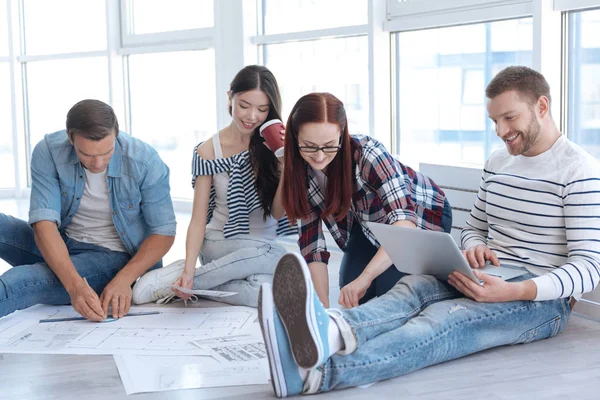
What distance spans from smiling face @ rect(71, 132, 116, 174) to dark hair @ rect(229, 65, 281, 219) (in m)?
0.43

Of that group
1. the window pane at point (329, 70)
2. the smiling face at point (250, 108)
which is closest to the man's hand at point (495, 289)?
the smiling face at point (250, 108)

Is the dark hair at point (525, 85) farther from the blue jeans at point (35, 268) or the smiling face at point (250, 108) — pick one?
the blue jeans at point (35, 268)

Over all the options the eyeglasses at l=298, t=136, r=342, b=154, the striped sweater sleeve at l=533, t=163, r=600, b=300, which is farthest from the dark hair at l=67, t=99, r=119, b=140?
the striped sweater sleeve at l=533, t=163, r=600, b=300

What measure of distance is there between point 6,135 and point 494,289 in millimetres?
4605

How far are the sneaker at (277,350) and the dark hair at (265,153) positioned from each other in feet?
3.02

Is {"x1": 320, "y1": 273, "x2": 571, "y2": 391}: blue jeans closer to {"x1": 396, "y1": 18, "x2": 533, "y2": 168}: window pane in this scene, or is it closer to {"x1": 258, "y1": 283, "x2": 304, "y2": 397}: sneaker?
{"x1": 258, "y1": 283, "x2": 304, "y2": 397}: sneaker

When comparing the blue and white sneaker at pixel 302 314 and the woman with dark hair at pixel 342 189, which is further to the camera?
the woman with dark hair at pixel 342 189

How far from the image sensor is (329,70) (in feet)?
12.6

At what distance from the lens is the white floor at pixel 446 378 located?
1779 millimetres

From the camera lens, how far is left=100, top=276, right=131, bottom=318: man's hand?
2430 mm

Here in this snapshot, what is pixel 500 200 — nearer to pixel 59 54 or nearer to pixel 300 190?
pixel 300 190

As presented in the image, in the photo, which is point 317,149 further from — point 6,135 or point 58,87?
point 6,135

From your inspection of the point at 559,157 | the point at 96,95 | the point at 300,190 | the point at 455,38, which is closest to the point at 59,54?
the point at 96,95

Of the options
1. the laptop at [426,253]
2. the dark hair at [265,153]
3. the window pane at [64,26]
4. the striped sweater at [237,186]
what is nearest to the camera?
the laptop at [426,253]
